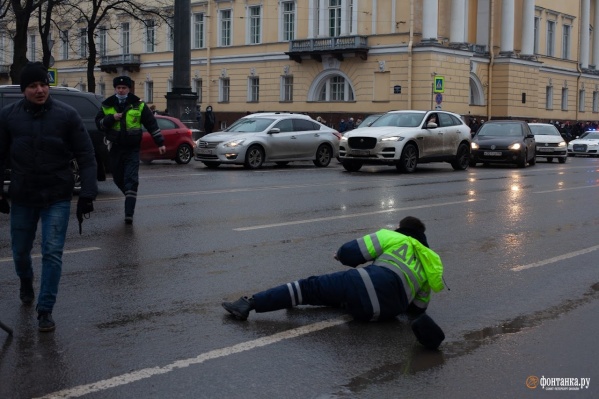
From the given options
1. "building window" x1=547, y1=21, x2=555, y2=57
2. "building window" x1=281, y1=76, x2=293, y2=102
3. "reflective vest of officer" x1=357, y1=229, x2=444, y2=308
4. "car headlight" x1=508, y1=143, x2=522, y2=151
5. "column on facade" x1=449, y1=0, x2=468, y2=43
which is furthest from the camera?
"building window" x1=547, y1=21, x2=555, y2=57

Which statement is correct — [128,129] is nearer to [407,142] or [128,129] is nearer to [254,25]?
[407,142]

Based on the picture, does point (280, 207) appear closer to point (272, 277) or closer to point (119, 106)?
→ point (119, 106)

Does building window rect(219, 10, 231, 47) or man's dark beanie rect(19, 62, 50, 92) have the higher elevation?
building window rect(219, 10, 231, 47)

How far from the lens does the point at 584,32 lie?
6538 centimetres

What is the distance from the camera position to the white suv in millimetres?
23203

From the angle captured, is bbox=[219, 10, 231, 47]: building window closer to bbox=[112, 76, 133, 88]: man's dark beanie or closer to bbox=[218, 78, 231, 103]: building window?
bbox=[218, 78, 231, 103]: building window

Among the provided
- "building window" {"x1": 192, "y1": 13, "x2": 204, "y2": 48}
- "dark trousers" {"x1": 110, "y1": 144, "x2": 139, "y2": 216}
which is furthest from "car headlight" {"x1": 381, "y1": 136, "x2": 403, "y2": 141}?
"building window" {"x1": 192, "y1": 13, "x2": 204, "y2": 48}

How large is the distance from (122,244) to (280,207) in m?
4.37

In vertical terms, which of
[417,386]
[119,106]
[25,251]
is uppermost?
[119,106]

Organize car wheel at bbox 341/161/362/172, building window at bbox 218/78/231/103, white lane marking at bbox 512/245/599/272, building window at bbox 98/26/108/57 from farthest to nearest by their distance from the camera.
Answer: building window at bbox 98/26/108/57, building window at bbox 218/78/231/103, car wheel at bbox 341/161/362/172, white lane marking at bbox 512/245/599/272

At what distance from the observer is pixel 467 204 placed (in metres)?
15.3

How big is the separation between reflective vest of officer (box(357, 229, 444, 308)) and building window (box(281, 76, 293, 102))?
162ft

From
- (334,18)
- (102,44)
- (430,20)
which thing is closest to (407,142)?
(430,20)

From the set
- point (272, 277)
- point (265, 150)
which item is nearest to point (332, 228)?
point (272, 277)
